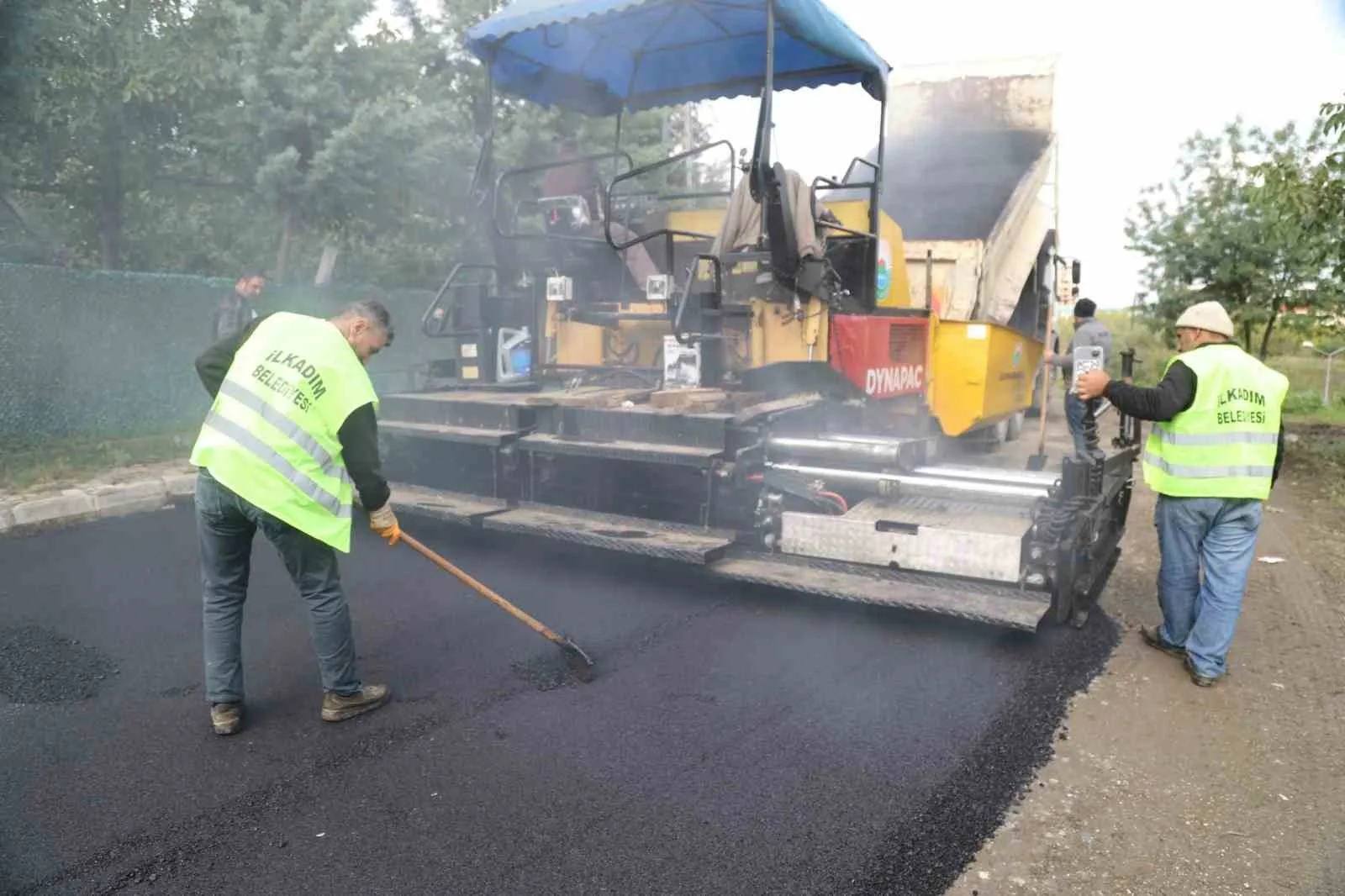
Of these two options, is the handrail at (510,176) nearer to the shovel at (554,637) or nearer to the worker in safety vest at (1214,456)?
the shovel at (554,637)

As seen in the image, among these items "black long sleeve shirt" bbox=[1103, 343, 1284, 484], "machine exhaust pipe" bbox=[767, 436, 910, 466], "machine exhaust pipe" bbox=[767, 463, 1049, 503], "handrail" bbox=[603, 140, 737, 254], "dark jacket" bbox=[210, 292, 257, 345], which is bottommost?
"machine exhaust pipe" bbox=[767, 463, 1049, 503]

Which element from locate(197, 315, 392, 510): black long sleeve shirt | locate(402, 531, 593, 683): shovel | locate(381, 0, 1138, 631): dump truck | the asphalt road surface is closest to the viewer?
the asphalt road surface

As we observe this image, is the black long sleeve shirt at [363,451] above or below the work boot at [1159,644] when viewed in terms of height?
above

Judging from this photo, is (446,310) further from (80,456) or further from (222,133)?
(222,133)

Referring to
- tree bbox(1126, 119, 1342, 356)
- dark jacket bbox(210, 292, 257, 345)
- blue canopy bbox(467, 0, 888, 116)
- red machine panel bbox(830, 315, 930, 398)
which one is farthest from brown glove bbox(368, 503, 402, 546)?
tree bbox(1126, 119, 1342, 356)

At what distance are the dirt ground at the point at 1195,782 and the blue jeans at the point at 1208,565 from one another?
0.56 feet

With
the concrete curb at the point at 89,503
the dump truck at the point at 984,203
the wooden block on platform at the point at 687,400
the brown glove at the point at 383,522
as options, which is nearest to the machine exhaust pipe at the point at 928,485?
the wooden block on platform at the point at 687,400

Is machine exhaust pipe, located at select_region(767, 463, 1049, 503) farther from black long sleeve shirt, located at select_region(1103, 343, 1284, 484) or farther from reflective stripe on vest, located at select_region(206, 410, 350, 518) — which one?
reflective stripe on vest, located at select_region(206, 410, 350, 518)

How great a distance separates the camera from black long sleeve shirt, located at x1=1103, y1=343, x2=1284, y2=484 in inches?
146

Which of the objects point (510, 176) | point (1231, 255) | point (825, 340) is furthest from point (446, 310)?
point (1231, 255)

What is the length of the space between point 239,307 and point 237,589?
5.58m

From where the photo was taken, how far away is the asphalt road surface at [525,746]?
7.94 feet

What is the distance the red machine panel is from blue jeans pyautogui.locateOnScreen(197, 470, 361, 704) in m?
2.94

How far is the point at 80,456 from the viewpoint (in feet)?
25.3
